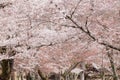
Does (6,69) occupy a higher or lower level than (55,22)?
lower

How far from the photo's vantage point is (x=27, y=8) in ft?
29.6

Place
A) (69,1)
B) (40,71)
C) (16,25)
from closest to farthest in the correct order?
1. (69,1)
2. (16,25)
3. (40,71)

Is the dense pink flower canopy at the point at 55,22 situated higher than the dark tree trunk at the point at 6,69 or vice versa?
the dense pink flower canopy at the point at 55,22

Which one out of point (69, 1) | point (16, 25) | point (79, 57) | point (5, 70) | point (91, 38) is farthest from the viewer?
point (79, 57)

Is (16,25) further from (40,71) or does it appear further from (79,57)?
(40,71)

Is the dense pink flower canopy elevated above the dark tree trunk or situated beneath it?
elevated above

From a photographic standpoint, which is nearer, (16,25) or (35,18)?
(35,18)

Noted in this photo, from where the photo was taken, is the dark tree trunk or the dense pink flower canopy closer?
the dense pink flower canopy

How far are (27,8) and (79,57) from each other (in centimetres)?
917

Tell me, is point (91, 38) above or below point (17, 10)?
below

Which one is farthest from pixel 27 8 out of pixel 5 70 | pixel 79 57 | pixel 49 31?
pixel 79 57

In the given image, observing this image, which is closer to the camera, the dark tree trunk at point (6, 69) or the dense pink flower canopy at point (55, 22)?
the dense pink flower canopy at point (55, 22)

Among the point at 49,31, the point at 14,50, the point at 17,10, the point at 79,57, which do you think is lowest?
the point at 79,57

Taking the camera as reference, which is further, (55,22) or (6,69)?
(6,69)
